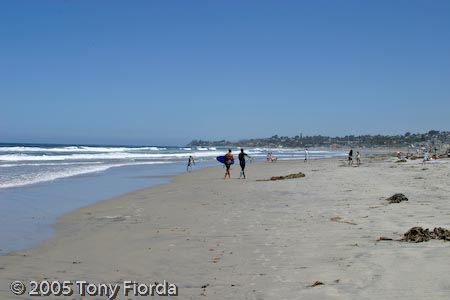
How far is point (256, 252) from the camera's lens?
7.20 metres

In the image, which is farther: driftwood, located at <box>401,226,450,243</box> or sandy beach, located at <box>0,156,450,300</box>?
driftwood, located at <box>401,226,450,243</box>

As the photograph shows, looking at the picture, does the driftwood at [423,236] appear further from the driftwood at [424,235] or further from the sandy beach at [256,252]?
the sandy beach at [256,252]

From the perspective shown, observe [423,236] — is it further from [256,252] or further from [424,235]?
[256,252]

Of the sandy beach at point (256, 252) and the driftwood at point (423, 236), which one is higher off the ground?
the driftwood at point (423, 236)

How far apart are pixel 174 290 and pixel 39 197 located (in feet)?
38.7

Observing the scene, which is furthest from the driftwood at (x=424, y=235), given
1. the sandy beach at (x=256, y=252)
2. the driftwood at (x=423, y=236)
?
the sandy beach at (x=256, y=252)

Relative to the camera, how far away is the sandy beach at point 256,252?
5.29 m

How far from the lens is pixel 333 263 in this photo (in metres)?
6.21

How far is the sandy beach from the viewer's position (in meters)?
5.29

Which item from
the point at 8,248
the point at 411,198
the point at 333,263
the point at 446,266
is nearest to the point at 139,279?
the point at 333,263

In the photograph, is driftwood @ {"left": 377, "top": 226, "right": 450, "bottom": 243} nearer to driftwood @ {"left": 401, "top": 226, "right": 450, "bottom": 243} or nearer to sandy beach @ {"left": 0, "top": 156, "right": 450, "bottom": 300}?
driftwood @ {"left": 401, "top": 226, "right": 450, "bottom": 243}

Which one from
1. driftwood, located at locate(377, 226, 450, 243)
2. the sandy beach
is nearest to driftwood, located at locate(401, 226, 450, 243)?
driftwood, located at locate(377, 226, 450, 243)

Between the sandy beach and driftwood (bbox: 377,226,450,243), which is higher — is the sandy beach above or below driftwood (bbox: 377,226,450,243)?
below

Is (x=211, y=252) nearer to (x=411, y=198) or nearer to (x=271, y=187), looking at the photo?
(x=411, y=198)
